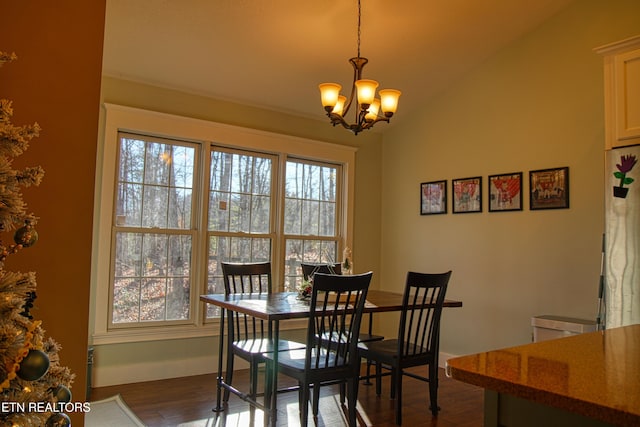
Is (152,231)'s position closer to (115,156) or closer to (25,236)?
(115,156)

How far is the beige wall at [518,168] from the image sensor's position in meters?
3.78

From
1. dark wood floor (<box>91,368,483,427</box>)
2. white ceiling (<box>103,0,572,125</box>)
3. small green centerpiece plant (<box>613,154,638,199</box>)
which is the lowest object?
dark wood floor (<box>91,368,483,427</box>)

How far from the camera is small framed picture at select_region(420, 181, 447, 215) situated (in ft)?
16.0

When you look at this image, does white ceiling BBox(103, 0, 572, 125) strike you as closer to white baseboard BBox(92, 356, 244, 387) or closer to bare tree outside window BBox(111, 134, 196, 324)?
bare tree outside window BBox(111, 134, 196, 324)

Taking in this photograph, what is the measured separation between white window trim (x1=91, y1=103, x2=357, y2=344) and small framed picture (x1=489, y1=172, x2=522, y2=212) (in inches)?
73.3

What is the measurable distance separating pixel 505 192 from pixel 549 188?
0.40 metres

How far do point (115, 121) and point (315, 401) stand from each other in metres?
2.65

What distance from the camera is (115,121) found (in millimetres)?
3920

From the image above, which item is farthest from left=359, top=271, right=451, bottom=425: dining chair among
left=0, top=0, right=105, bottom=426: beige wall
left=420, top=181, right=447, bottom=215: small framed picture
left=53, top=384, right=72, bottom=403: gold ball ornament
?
left=53, top=384, right=72, bottom=403: gold ball ornament

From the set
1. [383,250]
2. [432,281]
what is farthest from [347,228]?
[432,281]

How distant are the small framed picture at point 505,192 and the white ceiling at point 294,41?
1.13 meters

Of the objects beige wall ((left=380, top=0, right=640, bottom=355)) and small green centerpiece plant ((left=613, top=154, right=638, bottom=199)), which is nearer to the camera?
small green centerpiece plant ((left=613, top=154, right=638, bottom=199))

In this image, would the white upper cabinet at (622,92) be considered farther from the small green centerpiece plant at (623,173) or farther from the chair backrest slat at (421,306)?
the chair backrest slat at (421,306)

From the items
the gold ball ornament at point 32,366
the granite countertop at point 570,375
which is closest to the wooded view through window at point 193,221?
the gold ball ornament at point 32,366
